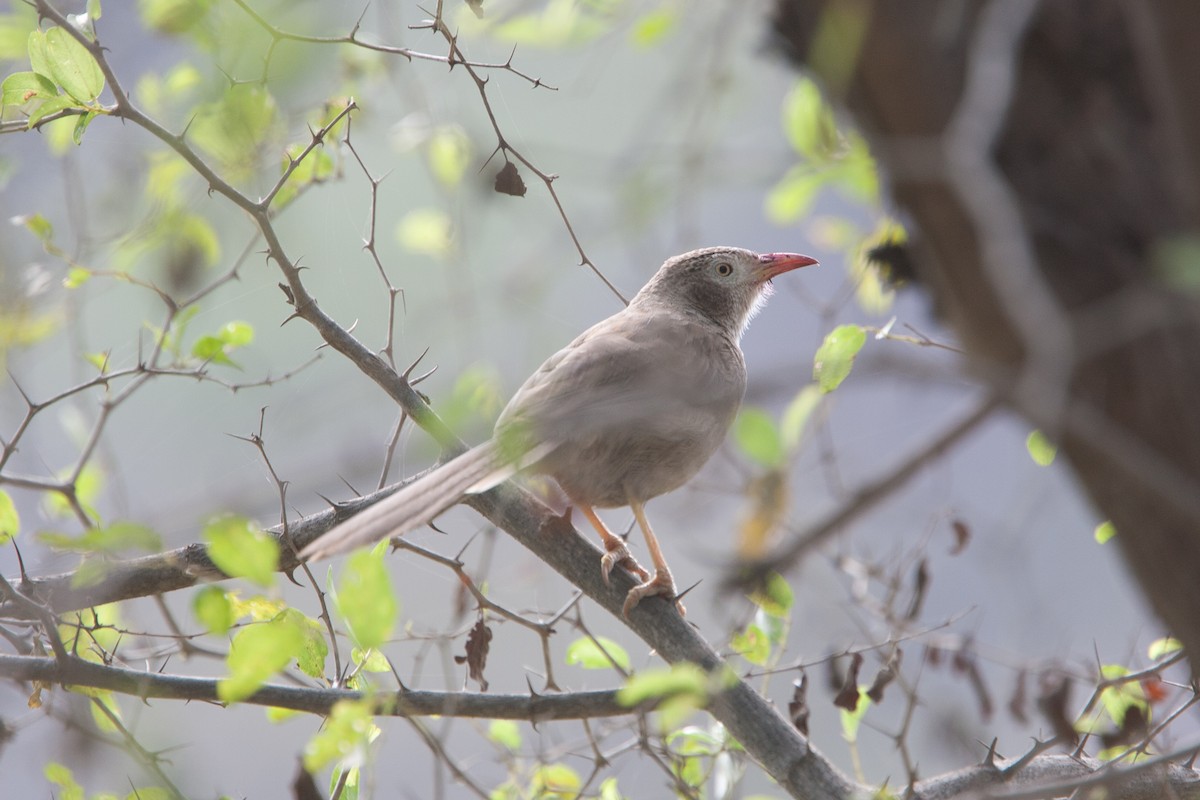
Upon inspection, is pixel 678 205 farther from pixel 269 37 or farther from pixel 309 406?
pixel 269 37

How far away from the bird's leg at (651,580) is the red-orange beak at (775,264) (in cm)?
215

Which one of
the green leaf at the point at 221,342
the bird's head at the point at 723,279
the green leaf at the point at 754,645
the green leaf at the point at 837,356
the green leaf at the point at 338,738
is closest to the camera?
the green leaf at the point at 338,738

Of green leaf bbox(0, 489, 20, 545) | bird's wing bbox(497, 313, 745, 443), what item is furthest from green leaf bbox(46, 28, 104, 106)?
bird's wing bbox(497, 313, 745, 443)

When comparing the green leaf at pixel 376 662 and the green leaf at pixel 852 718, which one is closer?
the green leaf at pixel 376 662

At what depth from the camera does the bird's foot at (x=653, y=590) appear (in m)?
3.63

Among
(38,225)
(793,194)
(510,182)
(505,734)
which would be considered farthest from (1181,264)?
(38,225)

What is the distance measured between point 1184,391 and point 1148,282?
0.19m

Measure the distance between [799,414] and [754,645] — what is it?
131 cm

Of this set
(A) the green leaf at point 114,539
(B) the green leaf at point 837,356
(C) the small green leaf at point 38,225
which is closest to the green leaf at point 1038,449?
(B) the green leaf at point 837,356

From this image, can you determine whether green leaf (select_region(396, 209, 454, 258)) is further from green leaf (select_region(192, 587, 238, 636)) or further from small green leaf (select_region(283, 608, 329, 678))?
green leaf (select_region(192, 587, 238, 636))

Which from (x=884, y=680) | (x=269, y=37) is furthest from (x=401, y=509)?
(x=884, y=680)

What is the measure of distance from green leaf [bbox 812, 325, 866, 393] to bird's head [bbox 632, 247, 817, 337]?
320 cm

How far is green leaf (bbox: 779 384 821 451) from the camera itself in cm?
242

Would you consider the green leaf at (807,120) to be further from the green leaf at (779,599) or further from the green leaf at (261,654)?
the green leaf at (261,654)
